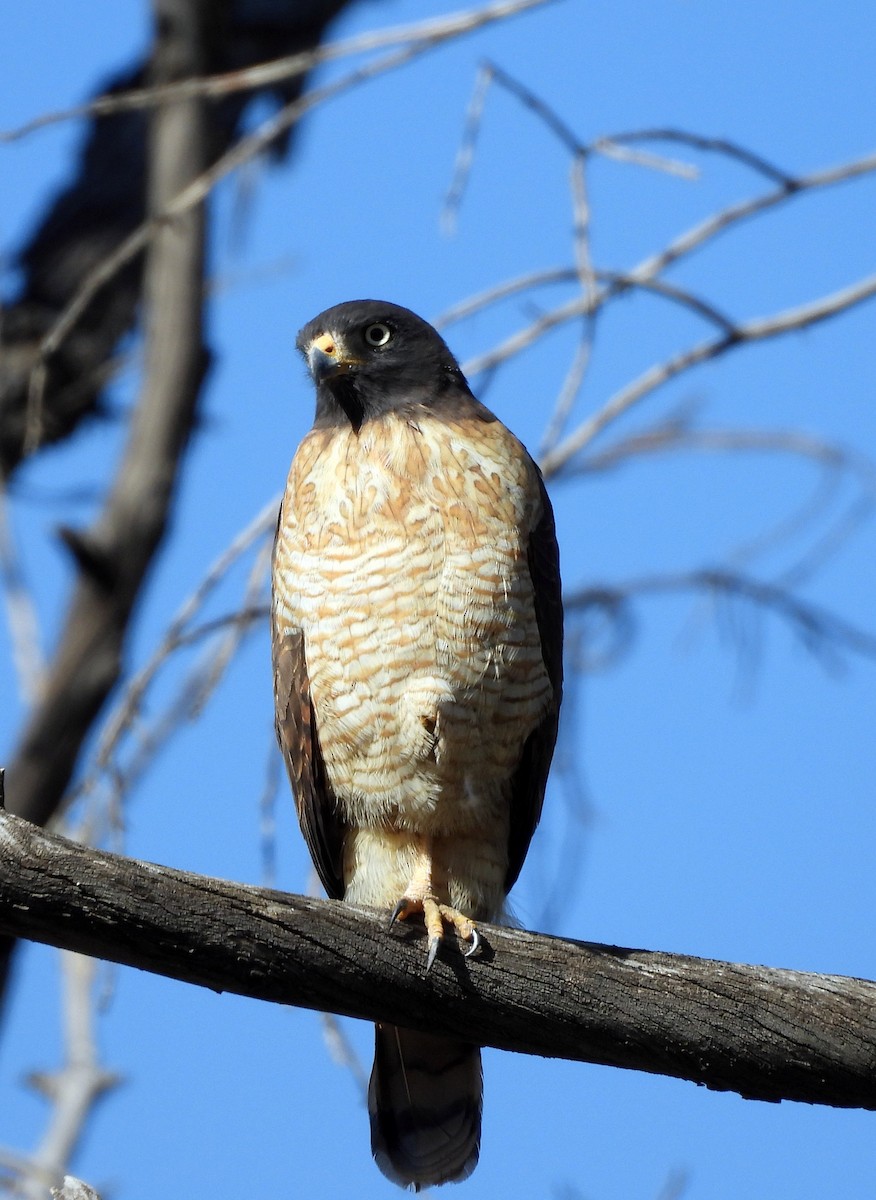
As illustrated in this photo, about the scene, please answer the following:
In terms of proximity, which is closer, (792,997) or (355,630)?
(792,997)

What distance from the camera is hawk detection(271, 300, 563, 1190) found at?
3840mm

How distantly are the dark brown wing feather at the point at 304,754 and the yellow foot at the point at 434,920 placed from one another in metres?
0.59

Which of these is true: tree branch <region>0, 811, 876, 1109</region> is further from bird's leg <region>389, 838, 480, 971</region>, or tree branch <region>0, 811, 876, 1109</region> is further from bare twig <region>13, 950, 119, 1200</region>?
bare twig <region>13, 950, 119, 1200</region>

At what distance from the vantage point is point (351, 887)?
167 inches

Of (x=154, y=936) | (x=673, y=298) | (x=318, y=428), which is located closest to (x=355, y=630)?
(x=318, y=428)

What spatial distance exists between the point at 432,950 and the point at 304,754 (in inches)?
34.5

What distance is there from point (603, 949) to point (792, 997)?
1.44 ft

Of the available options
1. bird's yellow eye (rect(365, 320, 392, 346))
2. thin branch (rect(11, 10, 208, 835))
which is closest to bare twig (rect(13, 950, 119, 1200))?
thin branch (rect(11, 10, 208, 835))

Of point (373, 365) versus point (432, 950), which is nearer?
point (432, 950)

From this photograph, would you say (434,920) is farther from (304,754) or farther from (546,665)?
(546,665)

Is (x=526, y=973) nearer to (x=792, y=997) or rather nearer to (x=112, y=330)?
(x=792, y=997)

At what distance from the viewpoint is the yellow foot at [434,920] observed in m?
3.38

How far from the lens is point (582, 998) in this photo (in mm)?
3307

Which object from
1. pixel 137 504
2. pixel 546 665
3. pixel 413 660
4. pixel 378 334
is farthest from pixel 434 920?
pixel 137 504
